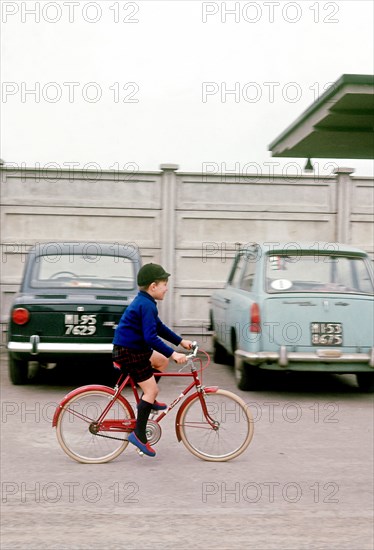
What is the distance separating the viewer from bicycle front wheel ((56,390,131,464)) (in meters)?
5.60

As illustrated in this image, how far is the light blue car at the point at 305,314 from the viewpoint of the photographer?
870 cm

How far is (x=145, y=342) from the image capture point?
5078 millimetres

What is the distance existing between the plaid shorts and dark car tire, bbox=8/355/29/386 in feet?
14.6

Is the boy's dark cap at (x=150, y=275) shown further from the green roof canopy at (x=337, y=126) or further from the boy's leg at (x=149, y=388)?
the green roof canopy at (x=337, y=126)

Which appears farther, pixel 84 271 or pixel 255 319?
pixel 84 271

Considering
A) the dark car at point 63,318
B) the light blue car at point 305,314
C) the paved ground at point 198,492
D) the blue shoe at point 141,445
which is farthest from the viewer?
the dark car at point 63,318

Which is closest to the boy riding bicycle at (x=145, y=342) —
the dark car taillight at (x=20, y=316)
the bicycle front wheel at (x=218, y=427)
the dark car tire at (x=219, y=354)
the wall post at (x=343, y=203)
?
the bicycle front wheel at (x=218, y=427)

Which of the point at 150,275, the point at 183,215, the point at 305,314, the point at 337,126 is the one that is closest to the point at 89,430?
the point at 150,275

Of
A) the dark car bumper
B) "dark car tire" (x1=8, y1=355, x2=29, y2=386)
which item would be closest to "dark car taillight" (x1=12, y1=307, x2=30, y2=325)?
the dark car bumper

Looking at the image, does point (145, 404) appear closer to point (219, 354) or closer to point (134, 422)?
point (134, 422)

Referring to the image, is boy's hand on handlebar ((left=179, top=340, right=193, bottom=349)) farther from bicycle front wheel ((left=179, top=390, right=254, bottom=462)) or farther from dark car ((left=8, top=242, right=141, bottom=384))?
dark car ((left=8, top=242, right=141, bottom=384))

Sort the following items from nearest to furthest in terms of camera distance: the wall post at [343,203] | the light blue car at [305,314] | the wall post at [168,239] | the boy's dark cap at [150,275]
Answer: the boy's dark cap at [150,275], the light blue car at [305,314], the wall post at [168,239], the wall post at [343,203]

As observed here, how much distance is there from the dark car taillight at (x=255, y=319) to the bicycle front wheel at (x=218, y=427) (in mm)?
2851

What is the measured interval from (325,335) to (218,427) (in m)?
3.14
